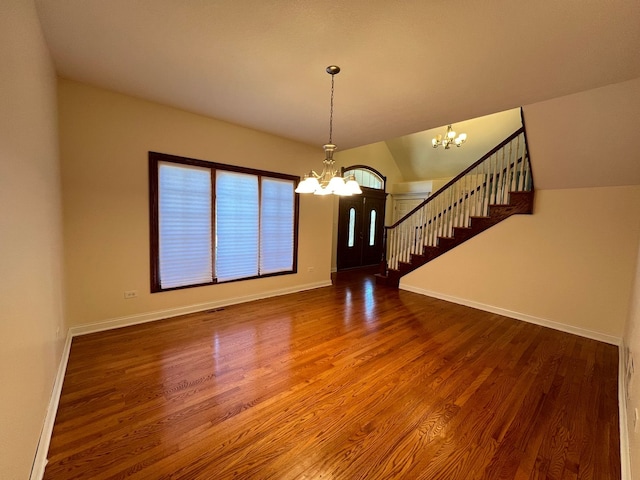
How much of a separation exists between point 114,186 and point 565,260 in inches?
237

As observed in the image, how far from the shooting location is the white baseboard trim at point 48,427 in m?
1.41

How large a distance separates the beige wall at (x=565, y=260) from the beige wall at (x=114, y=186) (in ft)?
14.6

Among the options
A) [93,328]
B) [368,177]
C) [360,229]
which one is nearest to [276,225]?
[93,328]

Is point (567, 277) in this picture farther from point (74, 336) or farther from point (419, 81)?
point (74, 336)

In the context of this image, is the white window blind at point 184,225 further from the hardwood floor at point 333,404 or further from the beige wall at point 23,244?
the beige wall at point 23,244

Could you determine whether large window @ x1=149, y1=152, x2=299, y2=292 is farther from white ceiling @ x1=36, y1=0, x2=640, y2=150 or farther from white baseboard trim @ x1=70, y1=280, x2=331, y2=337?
white ceiling @ x1=36, y1=0, x2=640, y2=150

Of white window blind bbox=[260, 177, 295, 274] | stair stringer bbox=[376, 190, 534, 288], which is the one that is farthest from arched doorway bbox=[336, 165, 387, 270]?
white window blind bbox=[260, 177, 295, 274]

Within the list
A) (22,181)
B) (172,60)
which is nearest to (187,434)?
(22,181)

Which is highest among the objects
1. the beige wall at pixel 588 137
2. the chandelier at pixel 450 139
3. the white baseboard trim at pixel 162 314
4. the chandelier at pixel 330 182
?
the chandelier at pixel 450 139

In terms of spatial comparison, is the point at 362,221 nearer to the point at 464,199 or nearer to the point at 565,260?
the point at 464,199

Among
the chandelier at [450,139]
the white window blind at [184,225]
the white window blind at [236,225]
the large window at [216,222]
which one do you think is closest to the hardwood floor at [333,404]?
the white window blind at [184,225]

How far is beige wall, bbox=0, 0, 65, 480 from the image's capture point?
3.70ft

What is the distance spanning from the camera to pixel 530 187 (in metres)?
3.93

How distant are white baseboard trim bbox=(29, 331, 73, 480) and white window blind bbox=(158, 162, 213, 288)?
1.41 meters
